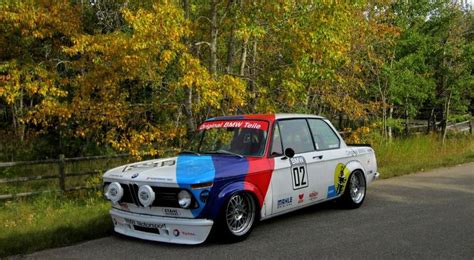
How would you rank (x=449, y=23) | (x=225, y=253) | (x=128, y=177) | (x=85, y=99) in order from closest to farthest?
(x=225, y=253), (x=128, y=177), (x=85, y=99), (x=449, y=23)

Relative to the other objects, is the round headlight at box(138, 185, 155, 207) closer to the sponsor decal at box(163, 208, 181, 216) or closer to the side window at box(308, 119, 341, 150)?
the sponsor decal at box(163, 208, 181, 216)

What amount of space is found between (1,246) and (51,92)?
203 inches

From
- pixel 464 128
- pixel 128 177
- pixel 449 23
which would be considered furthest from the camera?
pixel 464 128

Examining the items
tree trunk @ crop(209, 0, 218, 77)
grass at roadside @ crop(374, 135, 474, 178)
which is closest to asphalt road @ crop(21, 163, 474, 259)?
tree trunk @ crop(209, 0, 218, 77)

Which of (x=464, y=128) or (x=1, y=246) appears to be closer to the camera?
(x=1, y=246)

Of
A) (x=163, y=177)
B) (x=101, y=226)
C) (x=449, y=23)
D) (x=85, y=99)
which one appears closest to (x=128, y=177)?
(x=163, y=177)

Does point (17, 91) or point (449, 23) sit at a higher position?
point (449, 23)

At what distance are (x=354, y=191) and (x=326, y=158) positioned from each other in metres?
1.08

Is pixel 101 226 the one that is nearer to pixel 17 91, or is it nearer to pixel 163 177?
pixel 163 177

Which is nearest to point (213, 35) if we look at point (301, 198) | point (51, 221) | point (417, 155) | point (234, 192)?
point (301, 198)

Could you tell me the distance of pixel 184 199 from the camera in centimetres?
593

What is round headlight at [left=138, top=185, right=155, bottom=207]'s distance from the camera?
6020 millimetres

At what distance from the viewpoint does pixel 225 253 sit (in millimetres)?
5848

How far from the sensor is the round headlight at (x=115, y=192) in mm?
6379
